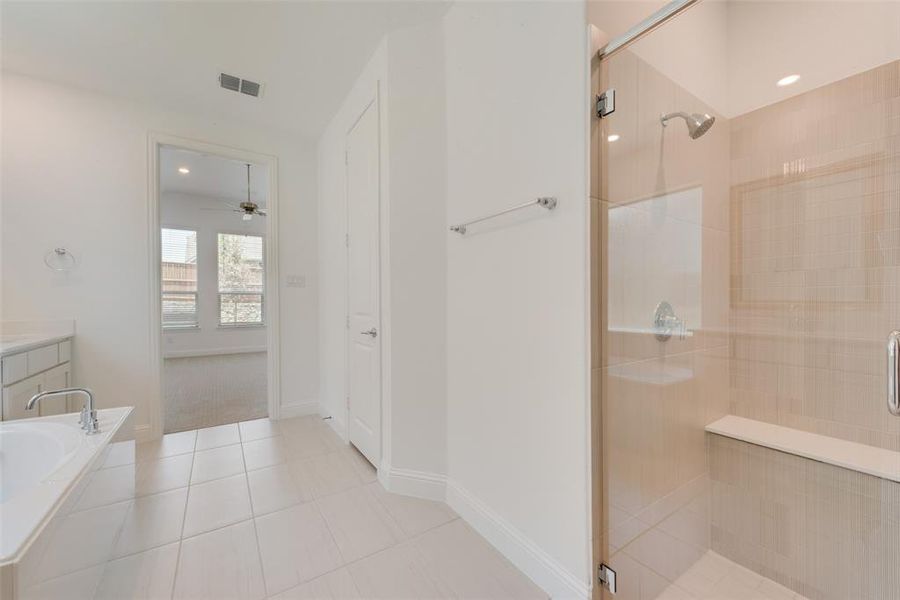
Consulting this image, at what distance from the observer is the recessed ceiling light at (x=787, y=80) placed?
63.4 inches

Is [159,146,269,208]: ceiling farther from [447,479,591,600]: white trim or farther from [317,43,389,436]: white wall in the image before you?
[447,479,591,600]: white trim

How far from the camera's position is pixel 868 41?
55.6 inches

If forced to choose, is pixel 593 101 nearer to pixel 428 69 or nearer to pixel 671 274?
pixel 671 274

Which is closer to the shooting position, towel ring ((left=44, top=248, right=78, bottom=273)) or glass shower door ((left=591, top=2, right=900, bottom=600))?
glass shower door ((left=591, top=2, right=900, bottom=600))

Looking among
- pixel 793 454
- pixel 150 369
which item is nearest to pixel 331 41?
pixel 150 369

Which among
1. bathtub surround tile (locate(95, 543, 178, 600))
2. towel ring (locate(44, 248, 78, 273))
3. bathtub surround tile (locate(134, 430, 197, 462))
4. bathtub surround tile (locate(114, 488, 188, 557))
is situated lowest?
bathtub surround tile (locate(95, 543, 178, 600))

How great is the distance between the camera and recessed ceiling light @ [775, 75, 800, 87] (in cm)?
161

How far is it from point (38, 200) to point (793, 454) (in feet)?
14.7

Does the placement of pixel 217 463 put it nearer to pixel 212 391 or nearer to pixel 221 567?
pixel 221 567

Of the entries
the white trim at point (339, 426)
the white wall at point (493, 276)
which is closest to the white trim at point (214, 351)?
the white trim at point (339, 426)

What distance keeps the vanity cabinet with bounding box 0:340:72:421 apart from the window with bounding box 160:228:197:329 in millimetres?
4361

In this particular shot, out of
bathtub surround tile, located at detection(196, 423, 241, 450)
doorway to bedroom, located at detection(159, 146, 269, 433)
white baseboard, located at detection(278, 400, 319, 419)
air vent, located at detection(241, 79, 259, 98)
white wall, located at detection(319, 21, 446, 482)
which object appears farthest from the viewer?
doorway to bedroom, located at detection(159, 146, 269, 433)

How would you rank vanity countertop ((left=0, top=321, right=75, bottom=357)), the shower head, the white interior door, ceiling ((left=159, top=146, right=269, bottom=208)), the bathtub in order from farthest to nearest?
ceiling ((left=159, top=146, right=269, bottom=208)), vanity countertop ((left=0, top=321, right=75, bottom=357)), the white interior door, the shower head, the bathtub

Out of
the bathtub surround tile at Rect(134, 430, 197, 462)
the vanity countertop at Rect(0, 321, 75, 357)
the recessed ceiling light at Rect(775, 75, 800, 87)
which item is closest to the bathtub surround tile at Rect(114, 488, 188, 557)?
the bathtub surround tile at Rect(134, 430, 197, 462)
